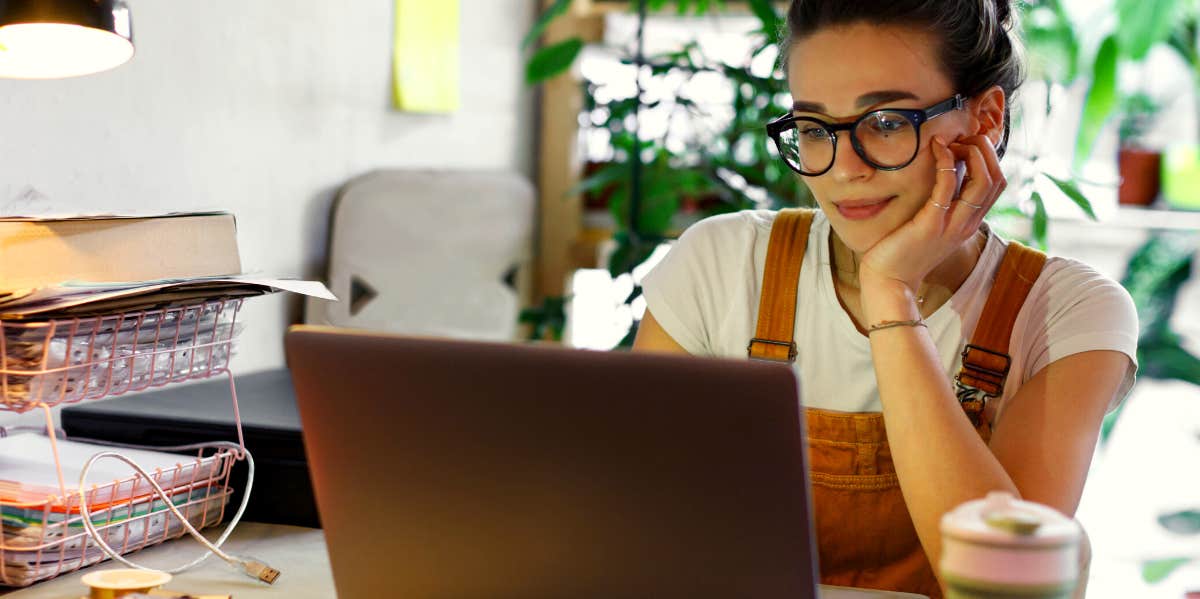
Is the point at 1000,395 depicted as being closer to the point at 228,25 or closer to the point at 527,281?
the point at 228,25

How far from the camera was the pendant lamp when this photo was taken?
102cm

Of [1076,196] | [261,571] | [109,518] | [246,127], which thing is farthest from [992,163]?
[246,127]

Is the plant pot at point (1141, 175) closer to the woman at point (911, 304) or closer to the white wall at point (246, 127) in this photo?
the white wall at point (246, 127)

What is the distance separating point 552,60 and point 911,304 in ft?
4.20

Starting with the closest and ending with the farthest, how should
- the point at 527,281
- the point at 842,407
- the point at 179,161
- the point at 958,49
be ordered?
the point at 958,49, the point at 842,407, the point at 179,161, the point at 527,281

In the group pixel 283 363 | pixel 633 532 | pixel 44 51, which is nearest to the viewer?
pixel 633 532

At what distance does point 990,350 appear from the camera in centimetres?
127

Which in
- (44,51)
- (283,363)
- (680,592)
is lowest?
(283,363)

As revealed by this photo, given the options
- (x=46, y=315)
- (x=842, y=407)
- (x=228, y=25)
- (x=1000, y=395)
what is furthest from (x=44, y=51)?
(x=1000, y=395)

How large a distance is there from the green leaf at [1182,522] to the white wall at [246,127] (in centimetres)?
153

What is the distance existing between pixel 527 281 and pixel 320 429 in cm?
185

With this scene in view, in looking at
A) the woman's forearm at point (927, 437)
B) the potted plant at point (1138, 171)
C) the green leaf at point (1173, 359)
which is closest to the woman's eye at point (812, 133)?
the woman's forearm at point (927, 437)

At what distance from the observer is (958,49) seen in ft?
4.12

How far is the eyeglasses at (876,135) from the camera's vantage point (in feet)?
3.95
